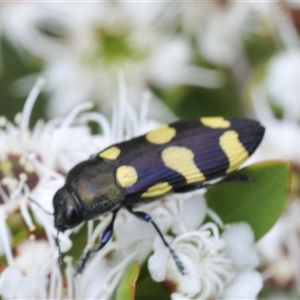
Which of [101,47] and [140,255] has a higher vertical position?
[101,47]

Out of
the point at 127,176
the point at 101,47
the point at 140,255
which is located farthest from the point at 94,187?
the point at 101,47

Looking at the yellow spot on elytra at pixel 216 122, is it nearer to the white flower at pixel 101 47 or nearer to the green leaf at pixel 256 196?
the green leaf at pixel 256 196

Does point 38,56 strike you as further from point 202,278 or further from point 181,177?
point 202,278

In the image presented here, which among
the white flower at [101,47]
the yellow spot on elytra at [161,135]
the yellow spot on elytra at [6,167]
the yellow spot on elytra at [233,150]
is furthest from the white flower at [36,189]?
the white flower at [101,47]

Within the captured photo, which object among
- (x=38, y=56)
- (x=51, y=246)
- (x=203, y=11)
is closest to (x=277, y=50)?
(x=203, y=11)

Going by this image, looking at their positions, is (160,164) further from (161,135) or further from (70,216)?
(70,216)
